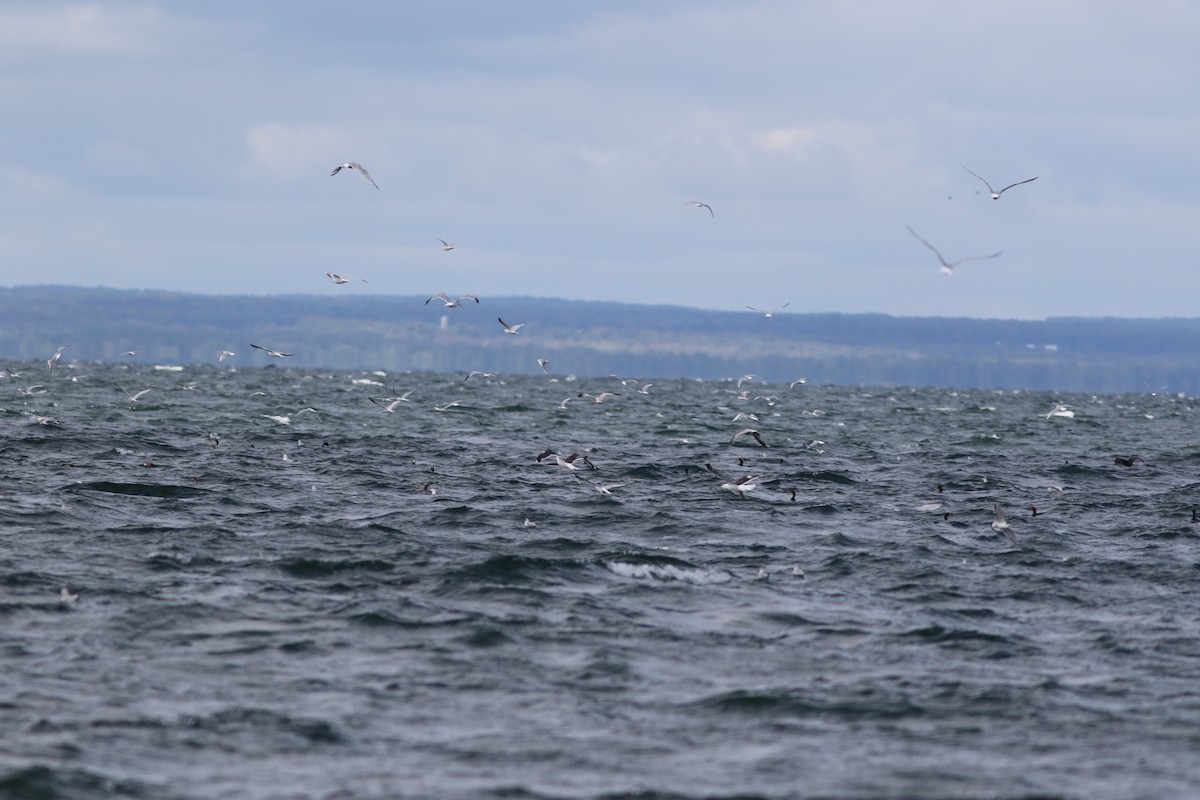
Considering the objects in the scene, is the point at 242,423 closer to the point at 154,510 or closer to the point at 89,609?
the point at 154,510

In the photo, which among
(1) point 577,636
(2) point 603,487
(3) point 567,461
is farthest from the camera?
(3) point 567,461

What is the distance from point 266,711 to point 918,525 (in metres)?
17.0

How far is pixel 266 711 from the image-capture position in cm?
1369

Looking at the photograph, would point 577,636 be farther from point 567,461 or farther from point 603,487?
point 567,461

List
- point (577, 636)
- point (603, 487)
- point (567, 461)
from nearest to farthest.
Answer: point (577, 636) < point (603, 487) < point (567, 461)

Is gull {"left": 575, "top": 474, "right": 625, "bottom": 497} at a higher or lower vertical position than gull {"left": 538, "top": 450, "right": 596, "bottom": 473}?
lower

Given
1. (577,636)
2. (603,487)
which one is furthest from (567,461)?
(577,636)

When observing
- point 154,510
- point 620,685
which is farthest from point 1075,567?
point 154,510

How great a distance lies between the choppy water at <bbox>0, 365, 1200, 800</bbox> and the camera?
12.5m

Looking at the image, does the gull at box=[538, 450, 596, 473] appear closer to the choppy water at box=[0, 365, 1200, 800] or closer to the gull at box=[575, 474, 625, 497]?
the gull at box=[575, 474, 625, 497]

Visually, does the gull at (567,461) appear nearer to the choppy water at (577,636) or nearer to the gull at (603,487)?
the gull at (603,487)

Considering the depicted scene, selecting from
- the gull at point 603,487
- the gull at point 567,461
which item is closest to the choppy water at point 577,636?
the gull at point 603,487

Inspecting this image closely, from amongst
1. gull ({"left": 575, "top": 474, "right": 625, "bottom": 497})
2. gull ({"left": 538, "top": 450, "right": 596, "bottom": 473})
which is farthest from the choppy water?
gull ({"left": 538, "top": 450, "right": 596, "bottom": 473})

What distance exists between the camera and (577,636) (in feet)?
56.4
